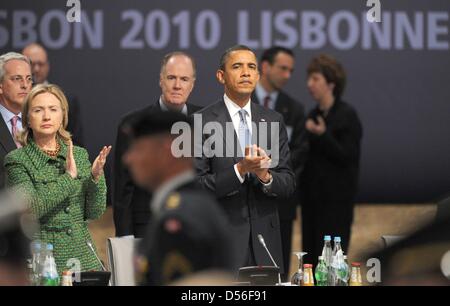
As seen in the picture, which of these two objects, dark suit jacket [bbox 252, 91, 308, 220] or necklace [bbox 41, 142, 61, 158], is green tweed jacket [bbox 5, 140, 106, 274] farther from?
dark suit jacket [bbox 252, 91, 308, 220]

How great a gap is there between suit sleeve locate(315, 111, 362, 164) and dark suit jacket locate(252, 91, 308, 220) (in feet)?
0.44

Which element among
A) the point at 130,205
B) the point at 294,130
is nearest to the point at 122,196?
the point at 130,205

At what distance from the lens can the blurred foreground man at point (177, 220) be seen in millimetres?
2611

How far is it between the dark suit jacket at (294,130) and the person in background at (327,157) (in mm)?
53

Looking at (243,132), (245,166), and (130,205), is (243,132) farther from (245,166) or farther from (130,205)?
(130,205)

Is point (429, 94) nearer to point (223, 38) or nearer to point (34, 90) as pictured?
point (223, 38)

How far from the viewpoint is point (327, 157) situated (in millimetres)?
7023

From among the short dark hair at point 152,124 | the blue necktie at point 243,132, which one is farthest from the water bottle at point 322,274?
the short dark hair at point 152,124

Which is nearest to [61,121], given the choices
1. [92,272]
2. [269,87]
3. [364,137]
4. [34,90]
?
[34,90]

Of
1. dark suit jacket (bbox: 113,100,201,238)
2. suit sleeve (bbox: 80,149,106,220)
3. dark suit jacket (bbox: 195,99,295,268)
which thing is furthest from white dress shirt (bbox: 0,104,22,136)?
dark suit jacket (bbox: 195,99,295,268)

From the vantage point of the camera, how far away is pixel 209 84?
7340 mm

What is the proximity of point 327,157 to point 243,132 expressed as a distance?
6.32 feet

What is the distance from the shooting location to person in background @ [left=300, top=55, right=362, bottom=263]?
6.91 m

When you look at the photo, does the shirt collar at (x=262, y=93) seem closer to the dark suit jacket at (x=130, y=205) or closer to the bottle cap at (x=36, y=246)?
the dark suit jacket at (x=130, y=205)
